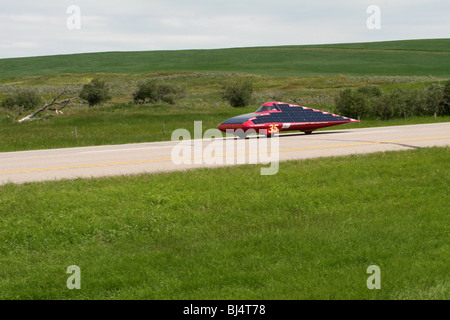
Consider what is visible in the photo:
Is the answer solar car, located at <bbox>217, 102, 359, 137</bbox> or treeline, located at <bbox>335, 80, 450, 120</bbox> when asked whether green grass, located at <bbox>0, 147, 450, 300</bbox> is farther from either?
treeline, located at <bbox>335, 80, 450, 120</bbox>

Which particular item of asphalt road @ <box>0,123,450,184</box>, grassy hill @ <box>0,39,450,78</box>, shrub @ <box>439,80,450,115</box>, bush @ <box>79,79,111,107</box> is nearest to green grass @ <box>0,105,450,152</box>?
shrub @ <box>439,80,450,115</box>

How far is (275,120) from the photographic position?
2233 centimetres

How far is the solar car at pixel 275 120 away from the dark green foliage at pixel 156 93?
119 ft

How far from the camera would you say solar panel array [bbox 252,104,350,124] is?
2214cm

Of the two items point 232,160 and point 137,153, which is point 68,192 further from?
point 137,153

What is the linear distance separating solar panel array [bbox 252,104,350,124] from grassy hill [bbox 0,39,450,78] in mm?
78029

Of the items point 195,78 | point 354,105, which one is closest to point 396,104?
point 354,105

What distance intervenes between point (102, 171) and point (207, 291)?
25.2ft

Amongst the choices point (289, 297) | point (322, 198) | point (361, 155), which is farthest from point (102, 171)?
point (289, 297)

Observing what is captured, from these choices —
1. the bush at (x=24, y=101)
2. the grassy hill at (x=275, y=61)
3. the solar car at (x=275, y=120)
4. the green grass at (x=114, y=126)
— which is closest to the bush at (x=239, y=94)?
the green grass at (x=114, y=126)

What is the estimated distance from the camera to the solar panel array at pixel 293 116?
22141mm

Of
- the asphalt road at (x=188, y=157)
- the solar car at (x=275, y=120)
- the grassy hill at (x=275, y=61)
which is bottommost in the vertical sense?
the asphalt road at (x=188, y=157)

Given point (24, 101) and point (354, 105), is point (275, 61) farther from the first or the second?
point (354, 105)

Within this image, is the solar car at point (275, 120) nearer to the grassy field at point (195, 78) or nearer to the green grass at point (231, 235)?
the grassy field at point (195, 78)
